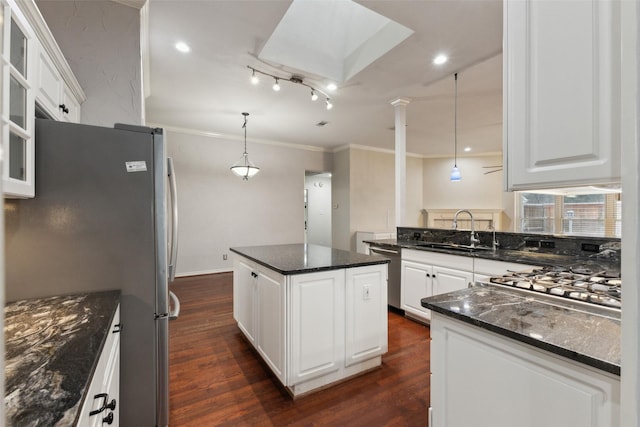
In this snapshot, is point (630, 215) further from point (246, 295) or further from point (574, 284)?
point (246, 295)

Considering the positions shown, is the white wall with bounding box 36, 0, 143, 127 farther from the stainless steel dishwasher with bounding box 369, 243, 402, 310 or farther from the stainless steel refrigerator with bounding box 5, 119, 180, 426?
the stainless steel dishwasher with bounding box 369, 243, 402, 310

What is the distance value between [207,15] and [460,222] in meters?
7.16

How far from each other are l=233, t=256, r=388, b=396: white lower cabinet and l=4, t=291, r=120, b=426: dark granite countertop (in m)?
0.96

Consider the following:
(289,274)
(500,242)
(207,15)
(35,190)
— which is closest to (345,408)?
(289,274)

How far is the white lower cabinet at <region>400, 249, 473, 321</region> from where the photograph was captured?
274 cm

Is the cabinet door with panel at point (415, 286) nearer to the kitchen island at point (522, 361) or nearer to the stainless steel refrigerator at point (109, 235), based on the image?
the kitchen island at point (522, 361)

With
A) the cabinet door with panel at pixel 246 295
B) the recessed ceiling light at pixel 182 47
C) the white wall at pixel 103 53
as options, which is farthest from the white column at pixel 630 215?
the recessed ceiling light at pixel 182 47

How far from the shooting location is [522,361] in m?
0.98

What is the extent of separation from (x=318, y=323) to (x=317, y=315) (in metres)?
0.06

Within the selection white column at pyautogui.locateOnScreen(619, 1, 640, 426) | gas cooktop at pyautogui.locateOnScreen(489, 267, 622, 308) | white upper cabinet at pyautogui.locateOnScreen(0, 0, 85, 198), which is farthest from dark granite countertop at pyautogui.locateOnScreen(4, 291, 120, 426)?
gas cooktop at pyautogui.locateOnScreen(489, 267, 622, 308)

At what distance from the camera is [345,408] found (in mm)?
1881

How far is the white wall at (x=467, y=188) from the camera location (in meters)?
7.26

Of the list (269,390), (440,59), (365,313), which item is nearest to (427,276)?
(365,313)

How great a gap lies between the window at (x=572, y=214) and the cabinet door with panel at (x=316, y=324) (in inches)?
154
